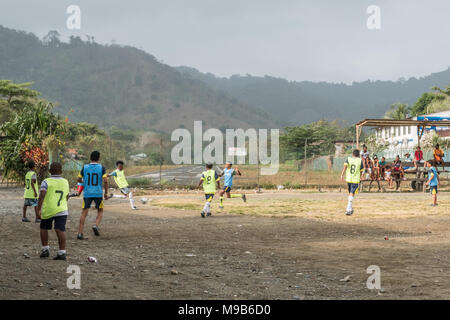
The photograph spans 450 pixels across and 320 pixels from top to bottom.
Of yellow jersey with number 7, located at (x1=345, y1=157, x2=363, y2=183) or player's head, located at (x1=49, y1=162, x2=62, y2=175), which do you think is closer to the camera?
player's head, located at (x1=49, y1=162, x2=62, y2=175)

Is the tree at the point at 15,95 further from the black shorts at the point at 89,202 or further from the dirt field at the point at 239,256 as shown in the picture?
the black shorts at the point at 89,202

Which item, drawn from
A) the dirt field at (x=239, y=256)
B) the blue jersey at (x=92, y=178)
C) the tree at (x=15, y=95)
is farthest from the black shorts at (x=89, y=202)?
the tree at (x=15, y=95)

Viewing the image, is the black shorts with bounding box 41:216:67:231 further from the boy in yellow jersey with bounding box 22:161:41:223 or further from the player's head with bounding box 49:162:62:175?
the boy in yellow jersey with bounding box 22:161:41:223

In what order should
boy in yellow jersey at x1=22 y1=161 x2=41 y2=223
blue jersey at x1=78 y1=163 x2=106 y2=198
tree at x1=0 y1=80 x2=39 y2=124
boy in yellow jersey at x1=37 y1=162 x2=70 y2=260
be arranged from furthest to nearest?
tree at x1=0 y1=80 x2=39 y2=124, boy in yellow jersey at x1=22 y1=161 x2=41 y2=223, blue jersey at x1=78 y1=163 x2=106 y2=198, boy in yellow jersey at x1=37 y1=162 x2=70 y2=260

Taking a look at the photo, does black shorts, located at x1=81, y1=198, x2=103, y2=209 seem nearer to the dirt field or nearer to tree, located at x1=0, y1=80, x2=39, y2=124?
the dirt field

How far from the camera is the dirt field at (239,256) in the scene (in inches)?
245

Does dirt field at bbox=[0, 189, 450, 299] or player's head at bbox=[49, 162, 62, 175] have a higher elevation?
player's head at bbox=[49, 162, 62, 175]

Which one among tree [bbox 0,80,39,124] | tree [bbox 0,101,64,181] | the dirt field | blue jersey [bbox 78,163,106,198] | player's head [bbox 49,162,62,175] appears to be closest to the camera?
the dirt field

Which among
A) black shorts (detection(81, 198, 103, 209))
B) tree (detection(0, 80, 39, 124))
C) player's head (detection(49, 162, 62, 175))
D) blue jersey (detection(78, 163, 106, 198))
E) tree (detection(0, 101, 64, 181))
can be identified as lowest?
black shorts (detection(81, 198, 103, 209))

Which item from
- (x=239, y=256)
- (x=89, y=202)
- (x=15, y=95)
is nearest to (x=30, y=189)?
(x=89, y=202)

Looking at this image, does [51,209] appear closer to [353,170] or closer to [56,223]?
[56,223]

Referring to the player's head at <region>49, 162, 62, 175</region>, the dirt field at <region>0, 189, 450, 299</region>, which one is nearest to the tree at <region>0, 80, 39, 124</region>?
the dirt field at <region>0, 189, 450, 299</region>

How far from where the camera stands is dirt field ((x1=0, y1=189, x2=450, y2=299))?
20.4ft
